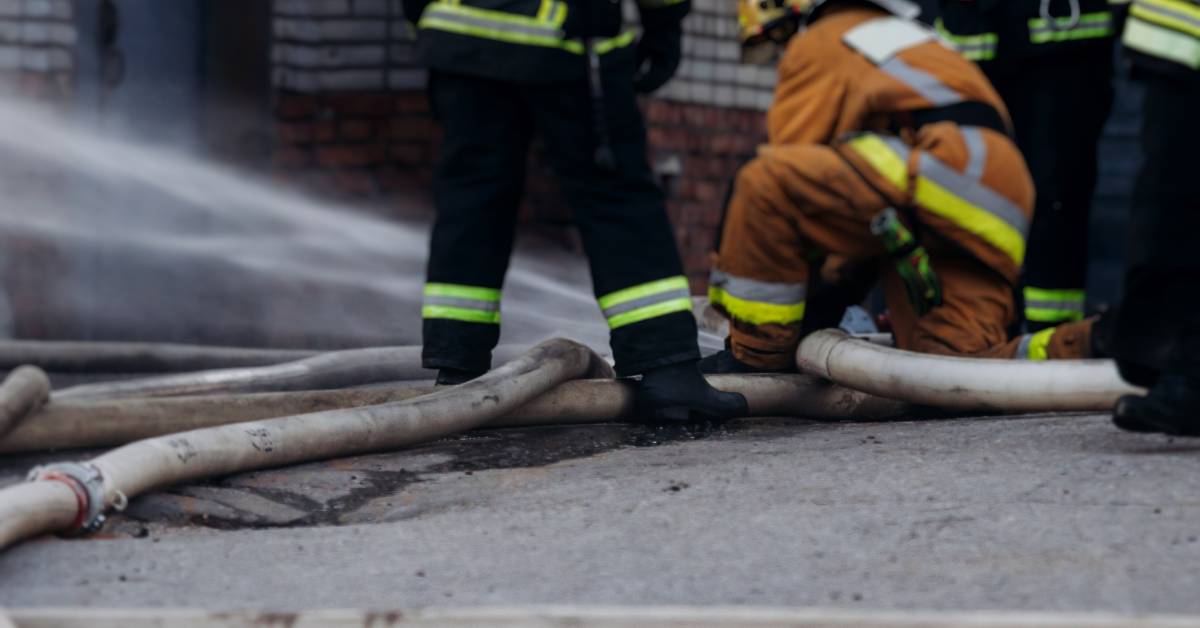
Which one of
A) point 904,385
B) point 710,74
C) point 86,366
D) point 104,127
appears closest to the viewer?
point 904,385

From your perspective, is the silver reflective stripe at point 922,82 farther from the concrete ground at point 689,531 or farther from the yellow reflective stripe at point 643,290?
the concrete ground at point 689,531

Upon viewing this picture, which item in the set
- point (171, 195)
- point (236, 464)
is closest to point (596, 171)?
point (236, 464)

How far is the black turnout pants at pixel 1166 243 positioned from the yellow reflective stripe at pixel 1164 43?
0.04m

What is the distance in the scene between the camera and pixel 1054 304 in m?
4.71

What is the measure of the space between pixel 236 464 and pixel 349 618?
1041 mm

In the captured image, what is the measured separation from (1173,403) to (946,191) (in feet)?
3.18

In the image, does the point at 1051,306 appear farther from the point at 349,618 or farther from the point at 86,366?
the point at 349,618

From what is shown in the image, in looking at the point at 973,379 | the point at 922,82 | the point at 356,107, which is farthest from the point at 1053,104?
the point at 356,107

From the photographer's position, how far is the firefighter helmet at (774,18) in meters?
4.07

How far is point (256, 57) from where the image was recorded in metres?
6.79

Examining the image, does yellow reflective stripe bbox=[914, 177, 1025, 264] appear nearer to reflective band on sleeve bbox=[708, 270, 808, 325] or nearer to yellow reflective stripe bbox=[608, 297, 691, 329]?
reflective band on sleeve bbox=[708, 270, 808, 325]

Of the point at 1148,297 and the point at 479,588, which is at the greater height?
the point at 1148,297

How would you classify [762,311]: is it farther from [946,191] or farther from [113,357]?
[113,357]

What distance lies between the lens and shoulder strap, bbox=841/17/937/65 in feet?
12.9
